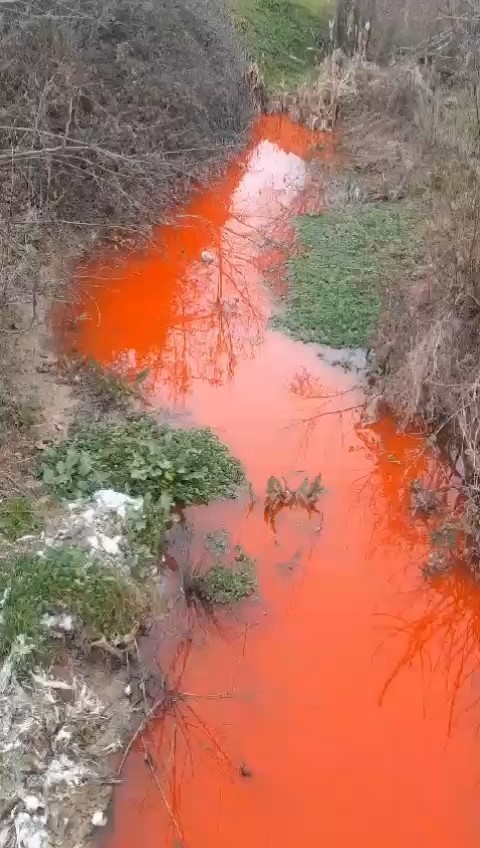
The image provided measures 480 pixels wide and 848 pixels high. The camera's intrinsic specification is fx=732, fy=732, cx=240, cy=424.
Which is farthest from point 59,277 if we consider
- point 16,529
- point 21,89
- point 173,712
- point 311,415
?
point 173,712

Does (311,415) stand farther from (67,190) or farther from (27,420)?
(67,190)

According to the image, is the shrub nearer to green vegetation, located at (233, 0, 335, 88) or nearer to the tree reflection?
green vegetation, located at (233, 0, 335, 88)

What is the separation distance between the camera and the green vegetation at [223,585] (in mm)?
5994

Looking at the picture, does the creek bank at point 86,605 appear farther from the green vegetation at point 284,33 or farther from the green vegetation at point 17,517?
the green vegetation at point 284,33

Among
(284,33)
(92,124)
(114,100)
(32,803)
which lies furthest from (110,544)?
(284,33)

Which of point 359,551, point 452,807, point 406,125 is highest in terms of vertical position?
point 406,125

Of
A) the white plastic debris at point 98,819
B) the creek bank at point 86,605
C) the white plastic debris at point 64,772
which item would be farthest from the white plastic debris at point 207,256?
the white plastic debris at point 98,819

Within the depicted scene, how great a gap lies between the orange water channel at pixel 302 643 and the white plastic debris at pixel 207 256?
3.47 feet

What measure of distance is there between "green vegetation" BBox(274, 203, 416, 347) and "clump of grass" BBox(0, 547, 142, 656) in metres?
4.50

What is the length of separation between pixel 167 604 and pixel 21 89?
751cm

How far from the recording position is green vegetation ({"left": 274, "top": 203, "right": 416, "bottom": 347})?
356 inches

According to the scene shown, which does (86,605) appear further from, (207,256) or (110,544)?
(207,256)

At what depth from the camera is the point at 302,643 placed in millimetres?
5867

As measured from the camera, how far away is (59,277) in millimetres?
9258
